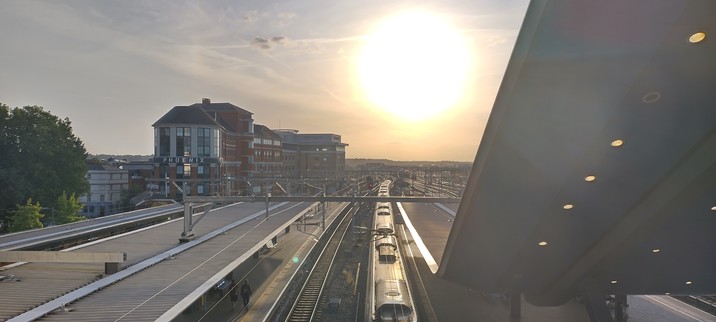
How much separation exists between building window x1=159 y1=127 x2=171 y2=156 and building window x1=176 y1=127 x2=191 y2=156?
1055mm

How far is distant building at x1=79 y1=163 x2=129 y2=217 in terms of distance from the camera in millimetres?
47562

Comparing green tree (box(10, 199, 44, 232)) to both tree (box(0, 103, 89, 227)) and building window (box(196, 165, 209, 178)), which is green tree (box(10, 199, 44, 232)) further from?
building window (box(196, 165, 209, 178))

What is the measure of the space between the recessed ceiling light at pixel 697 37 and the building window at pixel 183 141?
41643 mm

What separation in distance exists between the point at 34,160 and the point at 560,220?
3337cm

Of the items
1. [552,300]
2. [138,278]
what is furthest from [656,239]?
[138,278]

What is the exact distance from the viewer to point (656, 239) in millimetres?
6516

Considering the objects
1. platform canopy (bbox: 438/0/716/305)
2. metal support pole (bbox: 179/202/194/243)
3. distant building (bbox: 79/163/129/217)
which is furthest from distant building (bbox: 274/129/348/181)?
platform canopy (bbox: 438/0/716/305)

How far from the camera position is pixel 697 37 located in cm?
306

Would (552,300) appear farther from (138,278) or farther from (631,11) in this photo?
(138,278)

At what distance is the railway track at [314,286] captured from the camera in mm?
14709

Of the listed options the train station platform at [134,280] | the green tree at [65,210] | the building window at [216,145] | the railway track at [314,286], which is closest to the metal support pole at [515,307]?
the railway track at [314,286]

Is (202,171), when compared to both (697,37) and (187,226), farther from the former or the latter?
(697,37)

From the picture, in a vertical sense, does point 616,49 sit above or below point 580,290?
above

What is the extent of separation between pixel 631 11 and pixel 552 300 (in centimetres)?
795
